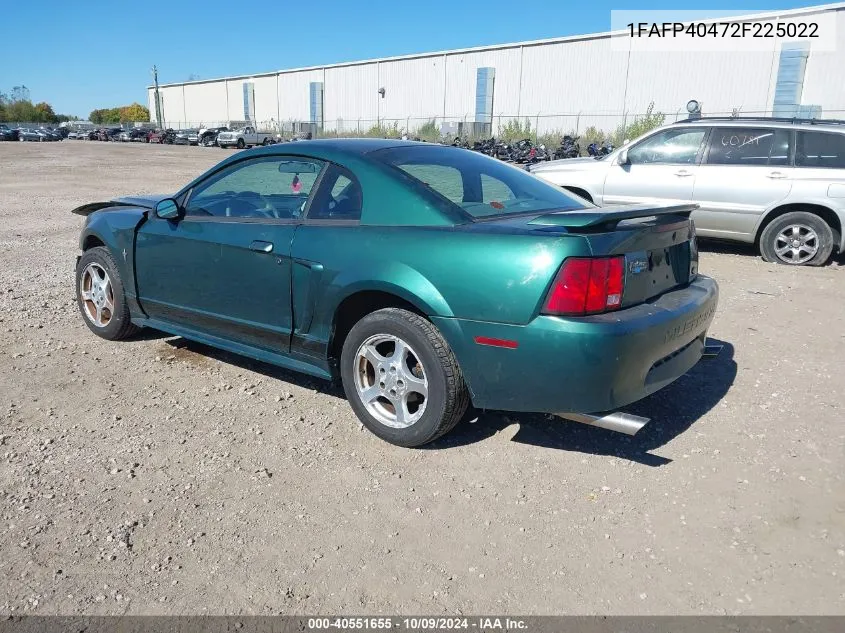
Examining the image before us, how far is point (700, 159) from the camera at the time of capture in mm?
8648

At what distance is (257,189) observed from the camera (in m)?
4.55

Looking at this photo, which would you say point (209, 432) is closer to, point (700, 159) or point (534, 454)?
point (534, 454)

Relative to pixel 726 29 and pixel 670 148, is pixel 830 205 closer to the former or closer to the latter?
pixel 670 148

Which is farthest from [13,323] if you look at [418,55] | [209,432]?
[418,55]

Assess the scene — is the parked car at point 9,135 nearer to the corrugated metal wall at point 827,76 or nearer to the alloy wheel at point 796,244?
the corrugated metal wall at point 827,76

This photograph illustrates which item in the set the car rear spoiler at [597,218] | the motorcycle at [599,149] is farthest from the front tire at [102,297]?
the motorcycle at [599,149]

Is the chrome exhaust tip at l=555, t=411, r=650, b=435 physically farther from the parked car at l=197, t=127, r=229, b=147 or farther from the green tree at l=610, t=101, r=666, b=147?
the parked car at l=197, t=127, r=229, b=147

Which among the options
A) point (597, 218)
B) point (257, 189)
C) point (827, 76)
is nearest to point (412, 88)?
point (827, 76)

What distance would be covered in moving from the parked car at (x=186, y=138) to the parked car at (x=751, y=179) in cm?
5437

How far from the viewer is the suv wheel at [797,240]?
807 centimetres

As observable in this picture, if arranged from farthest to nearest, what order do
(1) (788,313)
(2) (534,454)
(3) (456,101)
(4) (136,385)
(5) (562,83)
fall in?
(3) (456,101), (5) (562,83), (1) (788,313), (4) (136,385), (2) (534,454)

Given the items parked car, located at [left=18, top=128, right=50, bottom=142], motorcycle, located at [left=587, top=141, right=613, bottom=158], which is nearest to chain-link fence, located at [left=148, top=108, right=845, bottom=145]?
motorcycle, located at [left=587, top=141, right=613, bottom=158]

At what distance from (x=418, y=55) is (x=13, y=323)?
1904 inches

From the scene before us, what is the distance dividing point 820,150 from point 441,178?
636 cm
